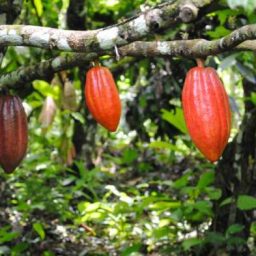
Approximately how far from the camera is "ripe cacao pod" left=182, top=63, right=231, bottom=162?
132 cm

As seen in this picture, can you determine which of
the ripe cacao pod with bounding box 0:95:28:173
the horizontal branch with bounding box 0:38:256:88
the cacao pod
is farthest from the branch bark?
the cacao pod

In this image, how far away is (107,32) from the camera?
4.84 ft

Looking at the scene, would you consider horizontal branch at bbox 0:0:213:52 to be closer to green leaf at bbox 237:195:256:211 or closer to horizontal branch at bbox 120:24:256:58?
horizontal branch at bbox 120:24:256:58

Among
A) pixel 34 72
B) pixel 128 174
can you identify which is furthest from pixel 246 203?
pixel 128 174

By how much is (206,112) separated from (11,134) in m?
0.82

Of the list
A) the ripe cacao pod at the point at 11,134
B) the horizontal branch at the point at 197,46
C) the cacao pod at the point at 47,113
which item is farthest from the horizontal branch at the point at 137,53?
the cacao pod at the point at 47,113

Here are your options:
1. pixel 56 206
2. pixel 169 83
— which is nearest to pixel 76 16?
pixel 169 83

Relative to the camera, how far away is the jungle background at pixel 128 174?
2.95 meters

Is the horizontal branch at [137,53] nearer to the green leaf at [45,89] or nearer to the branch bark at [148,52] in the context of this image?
the branch bark at [148,52]

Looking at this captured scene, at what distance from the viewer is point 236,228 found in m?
2.75

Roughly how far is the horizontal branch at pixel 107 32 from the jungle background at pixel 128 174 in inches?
8.0

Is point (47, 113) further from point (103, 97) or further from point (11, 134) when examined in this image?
point (103, 97)

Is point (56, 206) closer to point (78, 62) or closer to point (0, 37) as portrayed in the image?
point (78, 62)

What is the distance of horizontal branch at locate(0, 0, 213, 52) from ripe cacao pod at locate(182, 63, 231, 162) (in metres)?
0.16
